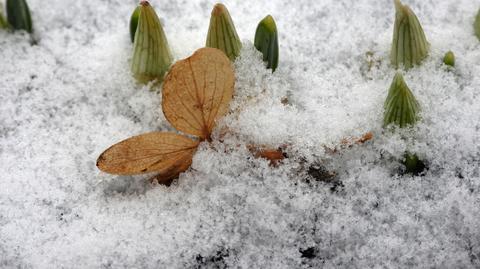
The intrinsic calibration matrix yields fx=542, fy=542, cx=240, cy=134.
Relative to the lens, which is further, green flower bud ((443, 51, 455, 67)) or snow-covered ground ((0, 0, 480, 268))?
green flower bud ((443, 51, 455, 67))

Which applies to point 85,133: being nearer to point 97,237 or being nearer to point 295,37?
point 97,237

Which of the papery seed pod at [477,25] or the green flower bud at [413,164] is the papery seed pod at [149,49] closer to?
the green flower bud at [413,164]

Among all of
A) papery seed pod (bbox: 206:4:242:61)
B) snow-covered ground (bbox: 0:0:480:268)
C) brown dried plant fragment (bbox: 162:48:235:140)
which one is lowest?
snow-covered ground (bbox: 0:0:480:268)

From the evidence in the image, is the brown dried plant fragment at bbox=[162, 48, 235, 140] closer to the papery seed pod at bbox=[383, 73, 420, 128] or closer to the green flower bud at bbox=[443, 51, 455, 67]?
the papery seed pod at bbox=[383, 73, 420, 128]

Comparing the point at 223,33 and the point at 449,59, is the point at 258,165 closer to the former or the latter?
the point at 223,33

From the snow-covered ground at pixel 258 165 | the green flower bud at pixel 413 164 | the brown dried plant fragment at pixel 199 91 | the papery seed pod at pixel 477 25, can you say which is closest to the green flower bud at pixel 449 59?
the snow-covered ground at pixel 258 165

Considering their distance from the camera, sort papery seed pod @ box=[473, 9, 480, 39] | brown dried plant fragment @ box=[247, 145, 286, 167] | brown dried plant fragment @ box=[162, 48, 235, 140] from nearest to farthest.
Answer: brown dried plant fragment @ box=[162, 48, 235, 140]
brown dried plant fragment @ box=[247, 145, 286, 167]
papery seed pod @ box=[473, 9, 480, 39]

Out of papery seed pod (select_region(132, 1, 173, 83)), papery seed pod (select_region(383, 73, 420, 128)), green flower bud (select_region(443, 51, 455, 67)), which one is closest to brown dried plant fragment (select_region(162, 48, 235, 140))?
papery seed pod (select_region(132, 1, 173, 83))
